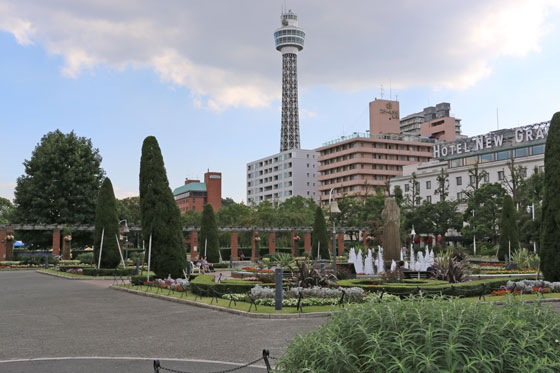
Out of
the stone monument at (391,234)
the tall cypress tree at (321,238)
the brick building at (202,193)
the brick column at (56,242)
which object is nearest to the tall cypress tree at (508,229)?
the stone monument at (391,234)

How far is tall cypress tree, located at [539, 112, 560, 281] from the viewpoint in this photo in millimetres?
19219

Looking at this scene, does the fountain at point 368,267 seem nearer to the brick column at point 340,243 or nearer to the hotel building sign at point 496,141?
the brick column at point 340,243

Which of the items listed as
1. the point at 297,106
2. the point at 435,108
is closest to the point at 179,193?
the point at 297,106

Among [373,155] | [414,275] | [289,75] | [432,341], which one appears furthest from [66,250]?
[289,75]

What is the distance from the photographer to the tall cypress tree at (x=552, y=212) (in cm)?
1922

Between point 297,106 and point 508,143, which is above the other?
point 297,106

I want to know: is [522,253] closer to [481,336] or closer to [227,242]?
[481,336]

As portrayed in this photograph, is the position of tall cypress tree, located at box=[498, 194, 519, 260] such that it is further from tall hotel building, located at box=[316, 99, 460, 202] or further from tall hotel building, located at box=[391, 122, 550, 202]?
tall hotel building, located at box=[316, 99, 460, 202]

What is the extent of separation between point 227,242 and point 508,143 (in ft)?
170

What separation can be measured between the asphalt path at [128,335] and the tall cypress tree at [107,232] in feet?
49.6

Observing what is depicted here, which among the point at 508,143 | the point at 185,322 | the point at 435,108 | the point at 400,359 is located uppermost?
the point at 435,108

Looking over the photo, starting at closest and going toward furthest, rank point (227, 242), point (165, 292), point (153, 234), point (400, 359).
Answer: point (400, 359) < point (165, 292) < point (153, 234) < point (227, 242)

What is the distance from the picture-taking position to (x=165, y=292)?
20.3 meters

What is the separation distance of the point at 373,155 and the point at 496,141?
32.6m
